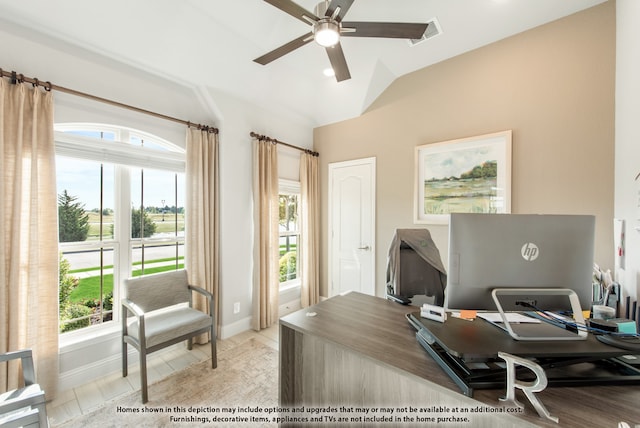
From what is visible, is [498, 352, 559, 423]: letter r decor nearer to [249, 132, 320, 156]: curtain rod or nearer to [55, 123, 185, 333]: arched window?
[55, 123, 185, 333]: arched window

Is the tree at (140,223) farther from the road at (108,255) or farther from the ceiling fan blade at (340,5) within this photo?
the ceiling fan blade at (340,5)

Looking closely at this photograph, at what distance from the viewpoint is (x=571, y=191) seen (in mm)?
2293

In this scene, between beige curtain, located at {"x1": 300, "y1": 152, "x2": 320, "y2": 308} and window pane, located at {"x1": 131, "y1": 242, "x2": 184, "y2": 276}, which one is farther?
beige curtain, located at {"x1": 300, "y1": 152, "x2": 320, "y2": 308}

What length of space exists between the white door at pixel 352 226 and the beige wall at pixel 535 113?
32 centimetres

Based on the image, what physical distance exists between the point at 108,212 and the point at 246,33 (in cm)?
216

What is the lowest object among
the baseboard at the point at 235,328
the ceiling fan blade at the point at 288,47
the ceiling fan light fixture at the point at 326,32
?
the baseboard at the point at 235,328

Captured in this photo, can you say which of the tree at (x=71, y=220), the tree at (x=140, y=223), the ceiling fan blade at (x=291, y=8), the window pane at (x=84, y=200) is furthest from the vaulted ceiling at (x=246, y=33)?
the tree at (x=140, y=223)

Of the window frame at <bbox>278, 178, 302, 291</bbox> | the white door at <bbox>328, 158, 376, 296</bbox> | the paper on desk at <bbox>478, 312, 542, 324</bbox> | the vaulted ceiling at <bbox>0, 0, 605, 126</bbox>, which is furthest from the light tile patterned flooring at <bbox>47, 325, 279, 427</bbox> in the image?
the vaulted ceiling at <bbox>0, 0, 605, 126</bbox>

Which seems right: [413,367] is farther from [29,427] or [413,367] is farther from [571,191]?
[571,191]

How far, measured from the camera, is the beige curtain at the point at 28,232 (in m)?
1.79

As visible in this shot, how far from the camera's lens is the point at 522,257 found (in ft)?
3.35

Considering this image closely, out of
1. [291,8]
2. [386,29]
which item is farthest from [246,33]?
[386,29]

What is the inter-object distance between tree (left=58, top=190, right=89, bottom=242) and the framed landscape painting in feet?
10.9

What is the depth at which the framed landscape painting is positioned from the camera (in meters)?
2.60
